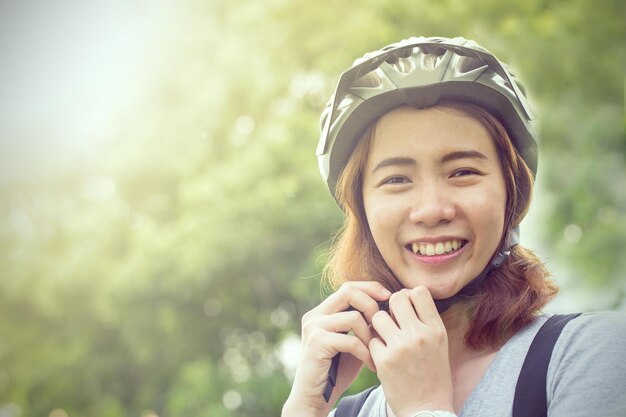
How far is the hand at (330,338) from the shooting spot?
4.31 ft

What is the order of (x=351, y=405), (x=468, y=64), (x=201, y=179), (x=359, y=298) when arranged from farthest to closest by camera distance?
(x=201, y=179), (x=351, y=405), (x=468, y=64), (x=359, y=298)

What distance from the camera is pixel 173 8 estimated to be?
8969 millimetres

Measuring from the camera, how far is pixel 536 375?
1.15m

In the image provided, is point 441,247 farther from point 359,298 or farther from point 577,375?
point 577,375

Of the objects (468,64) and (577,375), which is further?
(468,64)

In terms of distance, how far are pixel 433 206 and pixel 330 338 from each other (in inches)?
12.2

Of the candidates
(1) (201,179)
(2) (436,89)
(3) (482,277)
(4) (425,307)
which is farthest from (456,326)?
(1) (201,179)

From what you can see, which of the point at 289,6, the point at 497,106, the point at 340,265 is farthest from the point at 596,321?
the point at 289,6

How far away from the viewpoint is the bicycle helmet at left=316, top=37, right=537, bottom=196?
4.62ft

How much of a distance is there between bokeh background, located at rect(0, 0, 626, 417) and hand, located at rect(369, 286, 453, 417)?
4586mm

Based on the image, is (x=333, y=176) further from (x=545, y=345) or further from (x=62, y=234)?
(x=62, y=234)

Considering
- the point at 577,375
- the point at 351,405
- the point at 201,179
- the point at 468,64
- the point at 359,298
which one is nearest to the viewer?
the point at 577,375

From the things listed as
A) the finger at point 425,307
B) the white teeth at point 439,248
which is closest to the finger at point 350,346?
the finger at point 425,307

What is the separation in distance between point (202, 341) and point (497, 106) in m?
6.90
